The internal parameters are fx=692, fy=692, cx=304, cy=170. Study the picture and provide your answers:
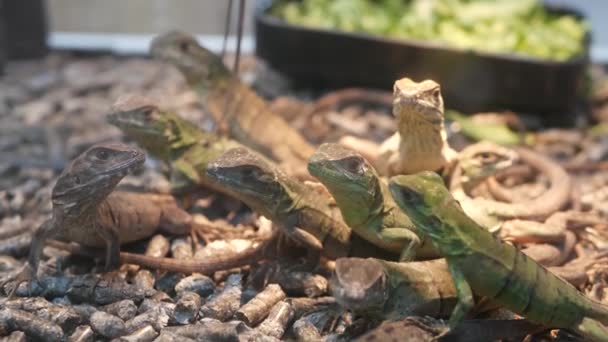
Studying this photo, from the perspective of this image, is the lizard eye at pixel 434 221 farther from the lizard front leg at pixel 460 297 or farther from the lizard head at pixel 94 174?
the lizard head at pixel 94 174

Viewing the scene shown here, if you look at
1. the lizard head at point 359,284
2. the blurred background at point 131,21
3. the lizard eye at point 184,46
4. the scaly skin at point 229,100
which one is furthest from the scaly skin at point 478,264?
the blurred background at point 131,21

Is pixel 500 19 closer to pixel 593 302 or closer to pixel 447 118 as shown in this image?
pixel 447 118

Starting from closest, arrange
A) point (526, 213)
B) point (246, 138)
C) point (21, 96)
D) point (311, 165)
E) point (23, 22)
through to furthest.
Result: 1. point (311, 165)
2. point (526, 213)
3. point (246, 138)
4. point (21, 96)
5. point (23, 22)

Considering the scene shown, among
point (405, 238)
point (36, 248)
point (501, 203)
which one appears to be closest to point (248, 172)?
point (405, 238)

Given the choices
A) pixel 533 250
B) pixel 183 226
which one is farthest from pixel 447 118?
pixel 183 226

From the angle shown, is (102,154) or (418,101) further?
(418,101)

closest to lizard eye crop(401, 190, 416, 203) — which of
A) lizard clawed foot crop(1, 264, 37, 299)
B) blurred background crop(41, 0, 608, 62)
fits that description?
lizard clawed foot crop(1, 264, 37, 299)

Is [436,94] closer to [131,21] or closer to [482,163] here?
[482,163]
